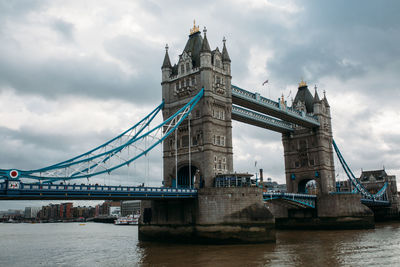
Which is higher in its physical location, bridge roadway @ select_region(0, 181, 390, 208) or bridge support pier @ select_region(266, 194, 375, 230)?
bridge roadway @ select_region(0, 181, 390, 208)

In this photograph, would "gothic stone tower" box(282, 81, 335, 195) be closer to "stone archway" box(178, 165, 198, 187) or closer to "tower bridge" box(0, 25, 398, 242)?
"tower bridge" box(0, 25, 398, 242)

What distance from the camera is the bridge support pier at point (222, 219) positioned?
39875 mm

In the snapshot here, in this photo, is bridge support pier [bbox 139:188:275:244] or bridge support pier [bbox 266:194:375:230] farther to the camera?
bridge support pier [bbox 266:194:375:230]

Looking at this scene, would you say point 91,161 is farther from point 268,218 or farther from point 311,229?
point 311,229

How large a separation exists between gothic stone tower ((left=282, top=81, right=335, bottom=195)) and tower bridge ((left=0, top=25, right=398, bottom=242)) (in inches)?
7.8

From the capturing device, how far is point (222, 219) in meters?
40.7

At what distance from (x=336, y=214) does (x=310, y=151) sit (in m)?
14.4

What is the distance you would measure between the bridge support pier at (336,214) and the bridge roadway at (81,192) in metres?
29.9

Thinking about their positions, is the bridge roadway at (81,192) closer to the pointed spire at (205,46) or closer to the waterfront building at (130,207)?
the pointed spire at (205,46)

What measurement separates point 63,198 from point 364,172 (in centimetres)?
10358

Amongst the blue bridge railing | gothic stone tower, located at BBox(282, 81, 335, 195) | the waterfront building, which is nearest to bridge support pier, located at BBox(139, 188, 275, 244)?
the blue bridge railing

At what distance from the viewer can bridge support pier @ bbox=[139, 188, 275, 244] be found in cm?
3988

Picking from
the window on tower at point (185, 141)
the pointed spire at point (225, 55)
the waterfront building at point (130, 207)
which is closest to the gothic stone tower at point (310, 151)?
the pointed spire at point (225, 55)

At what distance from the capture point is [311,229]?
65.2 metres
